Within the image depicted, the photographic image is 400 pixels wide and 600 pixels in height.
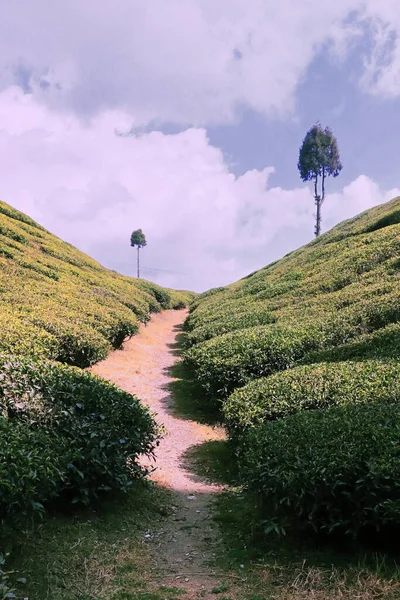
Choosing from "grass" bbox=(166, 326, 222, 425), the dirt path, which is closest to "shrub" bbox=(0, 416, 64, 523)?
the dirt path

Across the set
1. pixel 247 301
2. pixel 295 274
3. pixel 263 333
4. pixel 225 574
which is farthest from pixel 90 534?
pixel 295 274

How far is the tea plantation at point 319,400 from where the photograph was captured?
326 cm

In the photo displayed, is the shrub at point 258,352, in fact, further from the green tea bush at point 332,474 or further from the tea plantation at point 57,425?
the green tea bush at point 332,474

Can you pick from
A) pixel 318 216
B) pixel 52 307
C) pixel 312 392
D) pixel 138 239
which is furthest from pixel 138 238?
pixel 312 392

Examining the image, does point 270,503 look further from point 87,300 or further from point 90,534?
point 87,300

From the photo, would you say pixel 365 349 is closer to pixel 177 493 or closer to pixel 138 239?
pixel 177 493

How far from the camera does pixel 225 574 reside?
3.20m

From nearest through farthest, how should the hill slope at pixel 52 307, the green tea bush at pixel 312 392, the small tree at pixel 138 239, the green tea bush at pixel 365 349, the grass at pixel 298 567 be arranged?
the grass at pixel 298 567
the green tea bush at pixel 312 392
the green tea bush at pixel 365 349
the hill slope at pixel 52 307
the small tree at pixel 138 239

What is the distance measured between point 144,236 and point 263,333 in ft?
173

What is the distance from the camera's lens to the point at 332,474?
3.29 m

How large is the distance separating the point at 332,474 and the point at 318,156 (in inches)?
1573

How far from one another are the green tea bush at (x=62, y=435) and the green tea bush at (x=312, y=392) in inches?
55.3

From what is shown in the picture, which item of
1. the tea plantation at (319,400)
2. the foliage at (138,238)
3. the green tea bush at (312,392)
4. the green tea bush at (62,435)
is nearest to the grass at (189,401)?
the tea plantation at (319,400)

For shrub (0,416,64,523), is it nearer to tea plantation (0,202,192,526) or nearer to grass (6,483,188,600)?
tea plantation (0,202,192,526)
